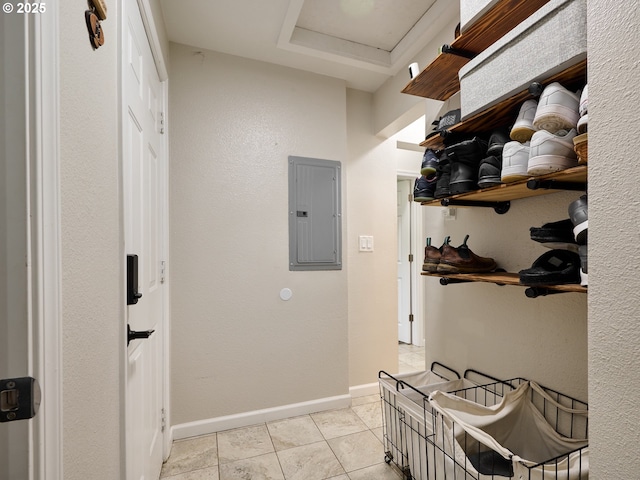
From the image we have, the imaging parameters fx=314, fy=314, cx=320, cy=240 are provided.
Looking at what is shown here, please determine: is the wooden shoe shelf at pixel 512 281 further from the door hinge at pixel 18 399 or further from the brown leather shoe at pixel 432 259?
the door hinge at pixel 18 399

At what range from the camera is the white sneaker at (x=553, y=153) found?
2.91 feet

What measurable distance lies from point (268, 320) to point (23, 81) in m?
1.81

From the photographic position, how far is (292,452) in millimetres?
1747

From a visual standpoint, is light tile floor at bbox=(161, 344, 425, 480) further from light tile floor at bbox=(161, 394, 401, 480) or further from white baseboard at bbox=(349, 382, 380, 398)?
white baseboard at bbox=(349, 382, 380, 398)

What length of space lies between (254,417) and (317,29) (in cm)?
249

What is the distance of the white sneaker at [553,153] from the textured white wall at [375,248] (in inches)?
63.1

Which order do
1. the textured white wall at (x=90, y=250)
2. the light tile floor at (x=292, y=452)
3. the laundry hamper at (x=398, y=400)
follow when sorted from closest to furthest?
the textured white wall at (x=90, y=250), the laundry hamper at (x=398, y=400), the light tile floor at (x=292, y=452)

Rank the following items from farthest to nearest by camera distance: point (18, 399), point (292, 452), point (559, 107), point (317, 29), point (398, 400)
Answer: point (317, 29), point (292, 452), point (398, 400), point (559, 107), point (18, 399)

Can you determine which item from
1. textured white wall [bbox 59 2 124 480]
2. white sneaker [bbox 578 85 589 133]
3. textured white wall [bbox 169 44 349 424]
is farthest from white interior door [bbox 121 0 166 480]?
white sneaker [bbox 578 85 589 133]

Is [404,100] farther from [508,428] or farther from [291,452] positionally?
[291,452]

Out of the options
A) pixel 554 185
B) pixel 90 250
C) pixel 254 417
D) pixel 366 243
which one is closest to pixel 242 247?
pixel 366 243

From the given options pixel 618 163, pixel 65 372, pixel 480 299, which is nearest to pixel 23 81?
pixel 65 372

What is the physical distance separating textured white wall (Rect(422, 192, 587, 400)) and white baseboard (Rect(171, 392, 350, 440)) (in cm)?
83

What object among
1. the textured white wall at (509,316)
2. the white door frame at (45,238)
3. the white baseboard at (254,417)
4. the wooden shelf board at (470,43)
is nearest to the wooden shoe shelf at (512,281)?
the textured white wall at (509,316)
